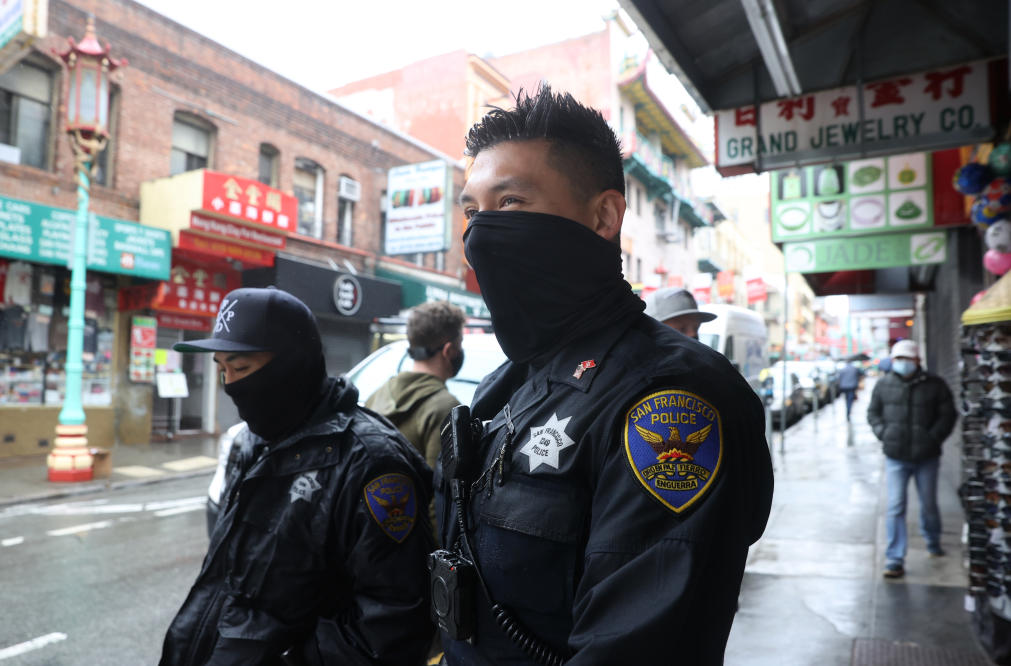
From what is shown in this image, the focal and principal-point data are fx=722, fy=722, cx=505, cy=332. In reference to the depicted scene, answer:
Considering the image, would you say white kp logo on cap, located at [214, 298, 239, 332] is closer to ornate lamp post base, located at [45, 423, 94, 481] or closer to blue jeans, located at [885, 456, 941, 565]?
blue jeans, located at [885, 456, 941, 565]

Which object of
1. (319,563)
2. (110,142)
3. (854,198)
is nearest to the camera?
(319,563)

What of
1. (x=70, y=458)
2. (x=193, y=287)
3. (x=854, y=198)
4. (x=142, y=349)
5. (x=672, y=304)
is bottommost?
(x=70, y=458)

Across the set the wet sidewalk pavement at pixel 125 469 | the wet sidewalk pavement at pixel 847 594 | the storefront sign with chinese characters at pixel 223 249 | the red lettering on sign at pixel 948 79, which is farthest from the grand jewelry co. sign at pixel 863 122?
the storefront sign with chinese characters at pixel 223 249

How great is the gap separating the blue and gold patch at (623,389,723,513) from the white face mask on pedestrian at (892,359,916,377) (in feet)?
22.4

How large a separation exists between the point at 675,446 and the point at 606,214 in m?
0.59

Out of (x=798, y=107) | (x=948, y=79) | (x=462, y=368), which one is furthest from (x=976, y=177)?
(x=462, y=368)

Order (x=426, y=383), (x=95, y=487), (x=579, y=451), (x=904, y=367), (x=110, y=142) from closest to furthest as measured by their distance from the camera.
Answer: (x=579, y=451) < (x=426, y=383) < (x=904, y=367) < (x=95, y=487) < (x=110, y=142)

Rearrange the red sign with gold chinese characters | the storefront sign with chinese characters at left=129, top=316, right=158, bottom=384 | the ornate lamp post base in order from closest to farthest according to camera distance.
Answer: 1. the ornate lamp post base
2. the red sign with gold chinese characters
3. the storefront sign with chinese characters at left=129, top=316, right=158, bottom=384

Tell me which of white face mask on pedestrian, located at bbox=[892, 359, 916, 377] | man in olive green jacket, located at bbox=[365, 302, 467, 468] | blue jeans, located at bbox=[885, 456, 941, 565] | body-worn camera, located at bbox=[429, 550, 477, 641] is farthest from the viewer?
white face mask on pedestrian, located at bbox=[892, 359, 916, 377]

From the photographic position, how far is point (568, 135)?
150cm

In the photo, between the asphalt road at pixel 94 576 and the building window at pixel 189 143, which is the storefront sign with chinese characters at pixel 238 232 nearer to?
the building window at pixel 189 143

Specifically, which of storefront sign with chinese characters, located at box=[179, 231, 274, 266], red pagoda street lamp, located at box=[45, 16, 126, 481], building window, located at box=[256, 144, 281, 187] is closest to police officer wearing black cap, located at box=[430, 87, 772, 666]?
red pagoda street lamp, located at box=[45, 16, 126, 481]

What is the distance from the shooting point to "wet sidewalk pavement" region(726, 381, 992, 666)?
181 inches

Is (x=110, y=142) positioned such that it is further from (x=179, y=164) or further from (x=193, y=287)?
(x=193, y=287)
